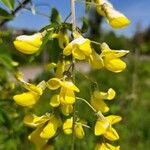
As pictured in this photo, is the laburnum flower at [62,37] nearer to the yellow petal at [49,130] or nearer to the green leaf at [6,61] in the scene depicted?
the yellow petal at [49,130]

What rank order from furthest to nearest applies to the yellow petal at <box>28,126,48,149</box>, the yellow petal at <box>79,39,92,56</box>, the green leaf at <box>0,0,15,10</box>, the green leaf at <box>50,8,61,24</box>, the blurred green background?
the blurred green background → the green leaf at <box>50,8,61,24</box> → the green leaf at <box>0,0,15,10</box> → the yellow petal at <box>28,126,48,149</box> → the yellow petal at <box>79,39,92,56</box>

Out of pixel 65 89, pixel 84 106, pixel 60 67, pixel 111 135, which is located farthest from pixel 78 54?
pixel 84 106

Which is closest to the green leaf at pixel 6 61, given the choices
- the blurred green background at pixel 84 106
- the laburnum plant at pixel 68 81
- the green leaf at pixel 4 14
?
the blurred green background at pixel 84 106

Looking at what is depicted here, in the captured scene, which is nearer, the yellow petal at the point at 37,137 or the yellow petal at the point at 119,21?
the yellow petal at the point at 119,21

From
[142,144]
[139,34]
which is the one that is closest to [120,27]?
[142,144]

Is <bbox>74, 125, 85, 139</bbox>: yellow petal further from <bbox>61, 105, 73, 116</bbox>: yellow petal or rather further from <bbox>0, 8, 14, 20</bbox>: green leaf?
<bbox>0, 8, 14, 20</bbox>: green leaf

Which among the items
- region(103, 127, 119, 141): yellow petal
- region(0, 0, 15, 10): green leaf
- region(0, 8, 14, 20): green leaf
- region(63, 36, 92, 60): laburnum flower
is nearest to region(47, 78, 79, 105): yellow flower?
region(63, 36, 92, 60): laburnum flower

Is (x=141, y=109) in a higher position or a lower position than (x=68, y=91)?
lower

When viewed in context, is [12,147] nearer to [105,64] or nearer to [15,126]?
[15,126]
